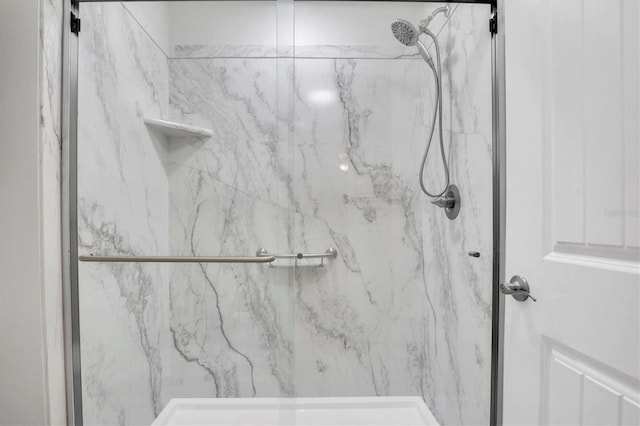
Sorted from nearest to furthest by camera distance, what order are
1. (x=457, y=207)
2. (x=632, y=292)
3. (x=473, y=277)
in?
(x=632, y=292) → (x=473, y=277) → (x=457, y=207)

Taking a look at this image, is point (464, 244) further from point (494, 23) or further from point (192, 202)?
point (192, 202)

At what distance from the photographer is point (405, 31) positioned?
1301 mm

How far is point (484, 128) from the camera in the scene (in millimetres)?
1125

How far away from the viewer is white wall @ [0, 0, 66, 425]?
1.05 m

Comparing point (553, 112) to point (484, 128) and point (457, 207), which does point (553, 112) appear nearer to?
point (484, 128)

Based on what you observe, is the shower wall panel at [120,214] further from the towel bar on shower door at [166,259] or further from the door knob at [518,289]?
the door knob at [518,289]

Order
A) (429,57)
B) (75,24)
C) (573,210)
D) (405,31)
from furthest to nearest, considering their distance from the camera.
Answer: (429,57) → (405,31) → (75,24) → (573,210)

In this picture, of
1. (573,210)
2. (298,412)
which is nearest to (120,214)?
(298,412)

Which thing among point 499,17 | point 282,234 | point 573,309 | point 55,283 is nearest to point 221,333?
point 282,234

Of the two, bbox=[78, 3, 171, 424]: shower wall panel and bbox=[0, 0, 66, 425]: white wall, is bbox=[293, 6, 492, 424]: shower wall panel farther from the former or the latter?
bbox=[0, 0, 66, 425]: white wall

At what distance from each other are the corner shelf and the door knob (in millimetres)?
1213

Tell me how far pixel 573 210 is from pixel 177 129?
4.46 ft

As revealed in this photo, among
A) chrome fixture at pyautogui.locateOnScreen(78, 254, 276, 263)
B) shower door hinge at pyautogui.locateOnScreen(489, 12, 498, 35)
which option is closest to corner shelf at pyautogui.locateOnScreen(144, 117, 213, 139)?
chrome fixture at pyautogui.locateOnScreen(78, 254, 276, 263)

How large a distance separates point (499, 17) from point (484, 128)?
1.11ft
